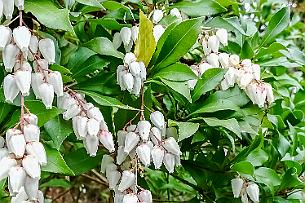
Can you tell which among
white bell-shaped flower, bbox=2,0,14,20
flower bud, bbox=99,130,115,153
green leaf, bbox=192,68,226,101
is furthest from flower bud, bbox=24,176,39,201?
green leaf, bbox=192,68,226,101

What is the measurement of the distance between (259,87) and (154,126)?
32cm

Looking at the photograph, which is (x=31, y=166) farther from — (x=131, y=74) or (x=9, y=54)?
(x=131, y=74)

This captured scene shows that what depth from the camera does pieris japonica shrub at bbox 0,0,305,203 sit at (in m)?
1.20

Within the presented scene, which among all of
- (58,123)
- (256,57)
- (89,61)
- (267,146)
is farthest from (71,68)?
(267,146)

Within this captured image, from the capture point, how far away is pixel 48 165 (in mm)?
1239

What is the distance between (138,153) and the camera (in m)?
1.31

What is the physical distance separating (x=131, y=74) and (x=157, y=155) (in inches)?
7.3

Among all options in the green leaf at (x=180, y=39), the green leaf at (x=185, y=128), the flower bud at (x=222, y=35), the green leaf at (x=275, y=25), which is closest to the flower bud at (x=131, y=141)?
the green leaf at (x=185, y=128)

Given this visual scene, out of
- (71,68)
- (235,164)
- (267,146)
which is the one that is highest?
(71,68)

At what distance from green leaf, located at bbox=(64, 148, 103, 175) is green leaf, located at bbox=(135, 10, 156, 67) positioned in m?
0.29

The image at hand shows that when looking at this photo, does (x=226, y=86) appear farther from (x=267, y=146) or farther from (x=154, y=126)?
(x=267, y=146)

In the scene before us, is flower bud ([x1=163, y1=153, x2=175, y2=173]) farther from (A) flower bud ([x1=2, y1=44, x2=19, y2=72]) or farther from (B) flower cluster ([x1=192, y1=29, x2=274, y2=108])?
(A) flower bud ([x1=2, y1=44, x2=19, y2=72])

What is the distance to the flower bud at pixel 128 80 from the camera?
1.35m

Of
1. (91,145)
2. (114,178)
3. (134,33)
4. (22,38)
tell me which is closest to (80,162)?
(114,178)
